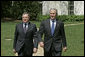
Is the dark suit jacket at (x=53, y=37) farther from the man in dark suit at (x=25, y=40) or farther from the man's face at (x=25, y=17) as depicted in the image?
the man's face at (x=25, y=17)

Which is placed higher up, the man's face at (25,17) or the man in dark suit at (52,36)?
the man's face at (25,17)

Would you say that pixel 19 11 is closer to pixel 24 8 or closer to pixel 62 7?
pixel 24 8

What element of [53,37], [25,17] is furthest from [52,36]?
[25,17]

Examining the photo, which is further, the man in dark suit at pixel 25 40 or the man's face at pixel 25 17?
the man in dark suit at pixel 25 40

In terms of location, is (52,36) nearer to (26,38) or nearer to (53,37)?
(53,37)

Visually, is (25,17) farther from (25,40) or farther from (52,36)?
(52,36)

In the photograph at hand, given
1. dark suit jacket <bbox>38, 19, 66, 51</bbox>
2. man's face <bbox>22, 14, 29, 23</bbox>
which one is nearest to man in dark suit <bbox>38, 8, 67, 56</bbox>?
dark suit jacket <bbox>38, 19, 66, 51</bbox>

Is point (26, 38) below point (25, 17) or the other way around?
below

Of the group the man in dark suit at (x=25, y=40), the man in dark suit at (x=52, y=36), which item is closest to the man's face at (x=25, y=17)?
the man in dark suit at (x=25, y=40)

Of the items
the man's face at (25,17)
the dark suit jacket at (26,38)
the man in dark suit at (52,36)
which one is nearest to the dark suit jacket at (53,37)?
the man in dark suit at (52,36)

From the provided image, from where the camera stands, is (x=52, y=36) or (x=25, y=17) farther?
(x=52, y=36)

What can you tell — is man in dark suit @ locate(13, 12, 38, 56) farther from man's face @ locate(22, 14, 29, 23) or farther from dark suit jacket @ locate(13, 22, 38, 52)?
man's face @ locate(22, 14, 29, 23)

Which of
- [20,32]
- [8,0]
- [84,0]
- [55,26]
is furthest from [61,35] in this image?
[8,0]

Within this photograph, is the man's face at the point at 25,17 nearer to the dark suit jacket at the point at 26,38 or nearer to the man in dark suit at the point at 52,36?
the dark suit jacket at the point at 26,38
